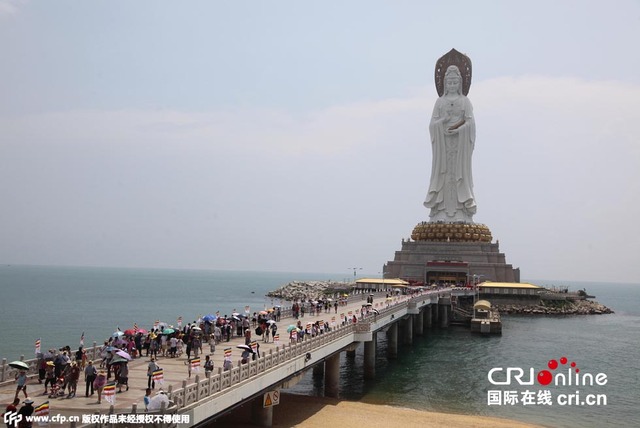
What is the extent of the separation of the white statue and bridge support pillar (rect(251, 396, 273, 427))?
64.3 m

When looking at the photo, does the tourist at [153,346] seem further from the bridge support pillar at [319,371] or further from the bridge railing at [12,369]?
the bridge support pillar at [319,371]

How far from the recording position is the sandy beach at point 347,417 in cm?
2156

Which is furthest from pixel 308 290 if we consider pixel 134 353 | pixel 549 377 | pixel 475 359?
pixel 134 353

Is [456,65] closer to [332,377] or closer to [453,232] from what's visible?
[453,232]

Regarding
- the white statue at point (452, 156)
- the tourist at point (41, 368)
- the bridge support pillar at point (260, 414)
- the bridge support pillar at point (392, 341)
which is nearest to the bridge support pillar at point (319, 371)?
the bridge support pillar at point (392, 341)

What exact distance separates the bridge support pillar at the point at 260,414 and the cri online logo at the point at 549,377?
16.5 m

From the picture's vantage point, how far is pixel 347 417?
2320 centimetres

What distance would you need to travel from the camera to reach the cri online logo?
110 ft

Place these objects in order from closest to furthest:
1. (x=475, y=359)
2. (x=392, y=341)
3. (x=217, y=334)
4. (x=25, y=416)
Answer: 1. (x=25, y=416)
2. (x=217, y=334)
3. (x=475, y=359)
4. (x=392, y=341)

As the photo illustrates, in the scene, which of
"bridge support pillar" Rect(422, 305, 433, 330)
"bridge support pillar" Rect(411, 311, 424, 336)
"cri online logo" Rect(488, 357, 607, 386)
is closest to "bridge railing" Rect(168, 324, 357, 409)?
"cri online logo" Rect(488, 357, 607, 386)

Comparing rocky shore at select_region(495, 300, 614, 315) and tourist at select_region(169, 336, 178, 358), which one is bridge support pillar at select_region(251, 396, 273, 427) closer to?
tourist at select_region(169, 336, 178, 358)

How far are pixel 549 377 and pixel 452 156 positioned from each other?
51.1m

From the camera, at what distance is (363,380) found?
32.6 metres

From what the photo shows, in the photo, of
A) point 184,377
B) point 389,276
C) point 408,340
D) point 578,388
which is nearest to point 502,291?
point 389,276
